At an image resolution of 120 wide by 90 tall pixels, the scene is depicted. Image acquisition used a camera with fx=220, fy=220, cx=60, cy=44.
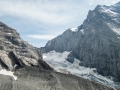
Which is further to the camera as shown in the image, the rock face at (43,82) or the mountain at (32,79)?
the mountain at (32,79)

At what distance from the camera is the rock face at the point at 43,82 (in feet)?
163

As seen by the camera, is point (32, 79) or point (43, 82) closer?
point (43, 82)

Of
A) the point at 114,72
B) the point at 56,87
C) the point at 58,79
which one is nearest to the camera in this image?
the point at 56,87

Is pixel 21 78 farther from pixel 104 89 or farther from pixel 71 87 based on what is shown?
pixel 104 89

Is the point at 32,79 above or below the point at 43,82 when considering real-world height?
above

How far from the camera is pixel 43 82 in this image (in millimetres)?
52688

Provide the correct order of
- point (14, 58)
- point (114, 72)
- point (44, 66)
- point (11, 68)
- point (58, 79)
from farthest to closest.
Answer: point (114, 72) < point (44, 66) < point (14, 58) < point (11, 68) < point (58, 79)

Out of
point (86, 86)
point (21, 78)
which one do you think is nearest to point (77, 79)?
point (86, 86)

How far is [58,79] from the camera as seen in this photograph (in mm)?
54688

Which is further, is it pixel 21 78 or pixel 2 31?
pixel 2 31

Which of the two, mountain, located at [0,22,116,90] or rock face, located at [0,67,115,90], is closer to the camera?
rock face, located at [0,67,115,90]

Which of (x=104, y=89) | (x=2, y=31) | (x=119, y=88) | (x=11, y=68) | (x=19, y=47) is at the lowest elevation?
(x=119, y=88)

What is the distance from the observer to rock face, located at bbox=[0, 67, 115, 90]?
4962cm

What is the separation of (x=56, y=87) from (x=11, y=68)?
15.6 m
